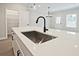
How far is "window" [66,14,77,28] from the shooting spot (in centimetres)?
782

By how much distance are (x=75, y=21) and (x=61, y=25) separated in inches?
60.9

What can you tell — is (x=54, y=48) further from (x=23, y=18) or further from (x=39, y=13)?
(x=23, y=18)

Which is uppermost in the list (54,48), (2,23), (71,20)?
(71,20)

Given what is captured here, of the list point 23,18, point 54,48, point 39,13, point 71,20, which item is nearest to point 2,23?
point 23,18

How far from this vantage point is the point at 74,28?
768cm

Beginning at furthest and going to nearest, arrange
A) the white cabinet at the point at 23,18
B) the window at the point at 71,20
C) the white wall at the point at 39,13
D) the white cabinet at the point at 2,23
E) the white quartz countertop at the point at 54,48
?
the window at the point at 71,20
the white cabinet at the point at 23,18
the white wall at the point at 39,13
the white cabinet at the point at 2,23
the white quartz countertop at the point at 54,48

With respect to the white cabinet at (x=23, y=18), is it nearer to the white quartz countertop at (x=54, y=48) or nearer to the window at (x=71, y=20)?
the window at (x=71, y=20)

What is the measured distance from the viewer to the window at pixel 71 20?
25.7 ft

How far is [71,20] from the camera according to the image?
27.3ft

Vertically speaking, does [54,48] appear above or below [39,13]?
below

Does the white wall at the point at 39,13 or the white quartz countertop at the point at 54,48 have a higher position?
the white wall at the point at 39,13

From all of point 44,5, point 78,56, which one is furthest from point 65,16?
point 78,56

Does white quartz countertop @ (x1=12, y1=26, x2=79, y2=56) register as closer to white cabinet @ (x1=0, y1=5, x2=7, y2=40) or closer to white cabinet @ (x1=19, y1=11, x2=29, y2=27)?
white cabinet @ (x1=0, y1=5, x2=7, y2=40)

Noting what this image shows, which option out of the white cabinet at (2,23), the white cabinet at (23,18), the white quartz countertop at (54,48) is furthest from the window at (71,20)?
the white quartz countertop at (54,48)
